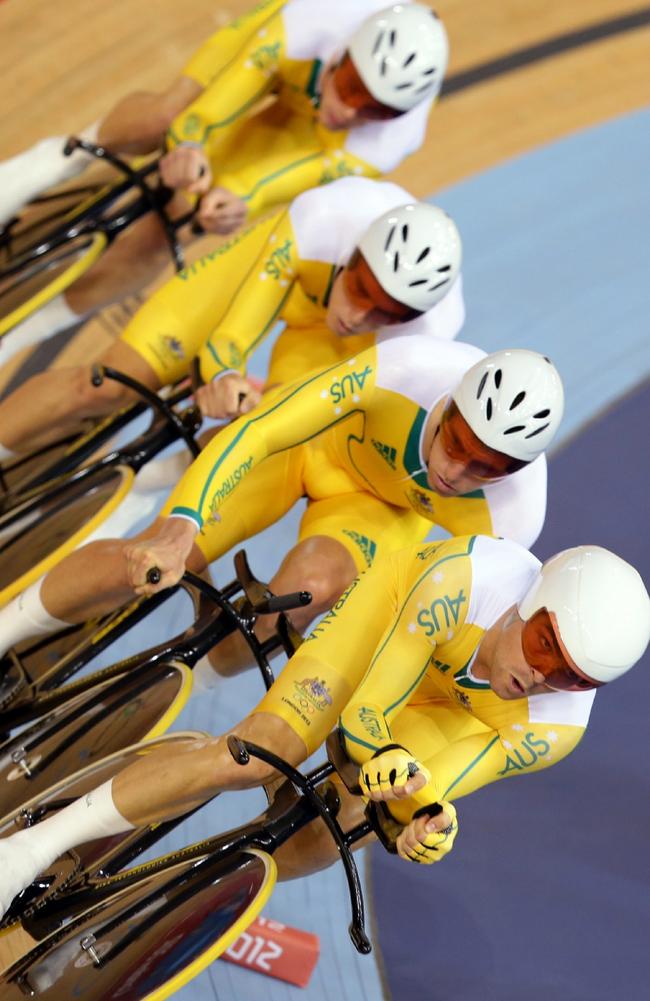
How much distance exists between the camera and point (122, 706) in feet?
10.4

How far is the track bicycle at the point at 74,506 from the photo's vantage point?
352cm

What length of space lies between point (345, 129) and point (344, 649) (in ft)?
5.71

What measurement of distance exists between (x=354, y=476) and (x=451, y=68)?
3.63 meters

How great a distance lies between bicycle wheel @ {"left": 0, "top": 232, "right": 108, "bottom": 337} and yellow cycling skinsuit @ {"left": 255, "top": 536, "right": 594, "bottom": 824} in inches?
59.1

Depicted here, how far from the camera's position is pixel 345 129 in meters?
4.05

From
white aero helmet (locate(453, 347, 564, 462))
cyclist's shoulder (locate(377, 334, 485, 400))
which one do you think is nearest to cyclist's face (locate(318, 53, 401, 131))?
cyclist's shoulder (locate(377, 334, 485, 400))

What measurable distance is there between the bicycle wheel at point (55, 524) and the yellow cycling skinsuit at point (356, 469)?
271 millimetres

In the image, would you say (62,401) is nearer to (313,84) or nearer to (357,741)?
(313,84)

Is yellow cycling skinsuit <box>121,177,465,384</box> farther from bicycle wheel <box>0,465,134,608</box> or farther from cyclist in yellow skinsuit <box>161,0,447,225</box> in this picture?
bicycle wheel <box>0,465,134,608</box>

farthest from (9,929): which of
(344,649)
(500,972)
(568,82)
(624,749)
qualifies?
(568,82)

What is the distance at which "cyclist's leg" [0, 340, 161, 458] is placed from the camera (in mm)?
3824

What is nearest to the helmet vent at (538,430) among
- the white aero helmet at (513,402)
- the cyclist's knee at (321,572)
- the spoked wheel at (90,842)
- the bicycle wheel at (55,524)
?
the white aero helmet at (513,402)

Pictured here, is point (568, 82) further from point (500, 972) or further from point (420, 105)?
point (500, 972)

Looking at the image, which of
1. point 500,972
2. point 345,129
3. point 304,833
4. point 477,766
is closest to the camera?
point 477,766
